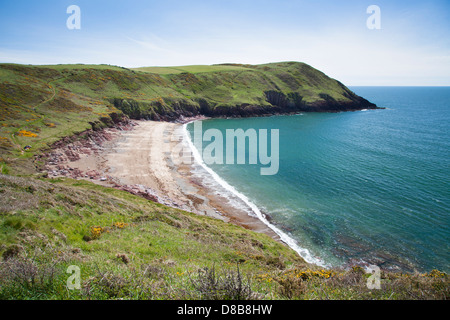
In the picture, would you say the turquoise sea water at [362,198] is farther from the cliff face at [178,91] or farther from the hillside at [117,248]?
the cliff face at [178,91]

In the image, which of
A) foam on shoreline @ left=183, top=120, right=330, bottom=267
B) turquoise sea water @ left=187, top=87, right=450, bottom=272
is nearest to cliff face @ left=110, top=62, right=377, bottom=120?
foam on shoreline @ left=183, top=120, right=330, bottom=267

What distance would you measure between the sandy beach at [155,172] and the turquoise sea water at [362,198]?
4.77 meters

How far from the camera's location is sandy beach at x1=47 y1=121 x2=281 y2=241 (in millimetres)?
30922

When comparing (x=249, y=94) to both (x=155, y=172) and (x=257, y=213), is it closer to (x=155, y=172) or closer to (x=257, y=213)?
(x=155, y=172)

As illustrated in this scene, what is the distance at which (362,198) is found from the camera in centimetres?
3281

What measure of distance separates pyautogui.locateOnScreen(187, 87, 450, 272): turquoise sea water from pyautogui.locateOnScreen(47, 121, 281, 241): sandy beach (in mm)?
4774

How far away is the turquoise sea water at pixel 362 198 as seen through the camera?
75.6 ft

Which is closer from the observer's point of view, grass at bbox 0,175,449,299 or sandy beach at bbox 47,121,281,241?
grass at bbox 0,175,449,299

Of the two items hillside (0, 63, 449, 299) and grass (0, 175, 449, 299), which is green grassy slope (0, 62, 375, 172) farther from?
grass (0, 175, 449, 299)

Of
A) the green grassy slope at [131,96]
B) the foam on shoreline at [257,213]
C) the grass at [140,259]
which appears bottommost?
the foam on shoreline at [257,213]

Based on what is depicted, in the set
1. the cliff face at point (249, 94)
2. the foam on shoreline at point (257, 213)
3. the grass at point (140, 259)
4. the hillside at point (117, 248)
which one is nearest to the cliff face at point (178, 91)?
the cliff face at point (249, 94)

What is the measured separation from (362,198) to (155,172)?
33835 millimetres
